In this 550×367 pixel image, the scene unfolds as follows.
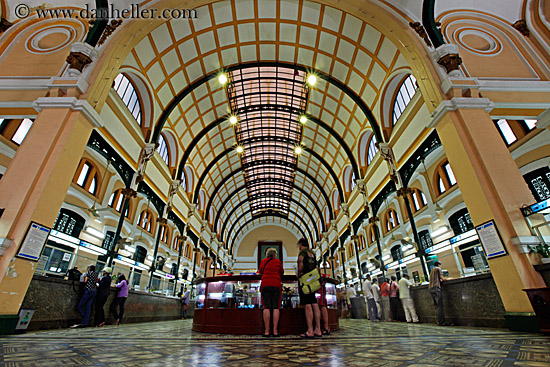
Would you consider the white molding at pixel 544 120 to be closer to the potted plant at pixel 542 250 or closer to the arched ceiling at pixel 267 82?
the arched ceiling at pixel 267 82

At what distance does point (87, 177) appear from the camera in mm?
10320

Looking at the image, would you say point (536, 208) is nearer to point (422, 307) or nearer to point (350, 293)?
point (422, 307)

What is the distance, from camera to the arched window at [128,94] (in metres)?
10.7

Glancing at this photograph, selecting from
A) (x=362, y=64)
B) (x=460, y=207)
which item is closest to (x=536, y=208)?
(x=460, y=207)

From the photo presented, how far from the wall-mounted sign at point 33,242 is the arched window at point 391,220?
47.7 ft

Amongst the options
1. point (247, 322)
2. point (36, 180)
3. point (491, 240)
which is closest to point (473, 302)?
point (491, 240)

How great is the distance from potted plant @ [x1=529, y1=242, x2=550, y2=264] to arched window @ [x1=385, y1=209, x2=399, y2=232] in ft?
30.7

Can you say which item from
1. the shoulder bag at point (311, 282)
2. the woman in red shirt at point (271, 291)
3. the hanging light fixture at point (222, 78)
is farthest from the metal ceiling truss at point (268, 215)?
the shoulder bag at point (311, 282)

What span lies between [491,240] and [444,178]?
620cm

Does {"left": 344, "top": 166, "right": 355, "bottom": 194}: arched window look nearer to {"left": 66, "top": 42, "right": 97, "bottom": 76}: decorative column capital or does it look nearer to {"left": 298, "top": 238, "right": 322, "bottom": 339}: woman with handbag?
{"left": 298, "top": 238, "right": 322, "bottom": 339}: woman with handbag

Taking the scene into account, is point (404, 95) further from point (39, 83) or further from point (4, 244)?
point (4, 244)

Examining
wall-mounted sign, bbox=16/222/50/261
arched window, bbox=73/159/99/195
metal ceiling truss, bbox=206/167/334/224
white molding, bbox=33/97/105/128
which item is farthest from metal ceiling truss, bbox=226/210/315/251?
wall-mounted sign, bbox=16/222/50/261

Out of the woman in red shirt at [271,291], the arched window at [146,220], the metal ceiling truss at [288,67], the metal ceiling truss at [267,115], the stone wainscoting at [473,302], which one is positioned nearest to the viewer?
the woman in red shirt at [271,291]

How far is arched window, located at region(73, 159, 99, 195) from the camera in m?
9.93
